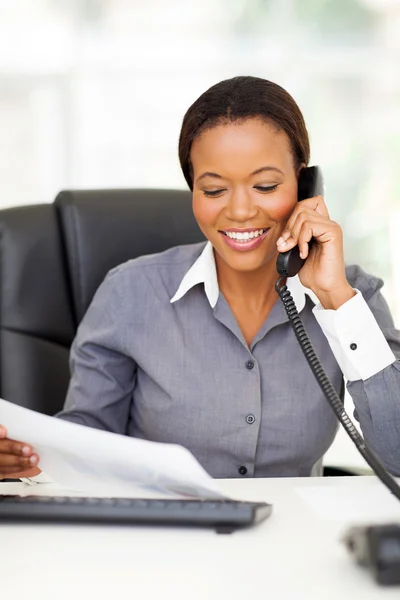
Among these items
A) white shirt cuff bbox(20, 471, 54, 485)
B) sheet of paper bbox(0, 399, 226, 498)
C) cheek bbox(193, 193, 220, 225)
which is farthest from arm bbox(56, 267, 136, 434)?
sheet of paper bbox(0, 399, 226, 498)

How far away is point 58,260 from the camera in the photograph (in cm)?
173

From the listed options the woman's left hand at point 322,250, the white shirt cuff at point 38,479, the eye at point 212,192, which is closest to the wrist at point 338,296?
the woman's left hand at point 322,250

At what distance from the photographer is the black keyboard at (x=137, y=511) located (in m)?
0.93

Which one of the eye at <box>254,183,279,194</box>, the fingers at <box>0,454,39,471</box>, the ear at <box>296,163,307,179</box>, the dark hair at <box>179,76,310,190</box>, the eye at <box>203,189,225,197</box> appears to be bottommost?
the fingers at <box>0,454,39,471</box>

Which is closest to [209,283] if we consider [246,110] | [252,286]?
[252,286]

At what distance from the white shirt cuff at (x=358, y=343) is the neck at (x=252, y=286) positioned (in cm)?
24

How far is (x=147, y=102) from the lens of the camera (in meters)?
3.24

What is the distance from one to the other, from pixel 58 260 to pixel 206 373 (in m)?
0.41

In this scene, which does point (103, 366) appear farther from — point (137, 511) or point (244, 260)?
point (137, 511)

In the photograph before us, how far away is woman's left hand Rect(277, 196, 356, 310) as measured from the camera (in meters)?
1.39

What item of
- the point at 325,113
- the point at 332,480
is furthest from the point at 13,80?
the point at 332,480

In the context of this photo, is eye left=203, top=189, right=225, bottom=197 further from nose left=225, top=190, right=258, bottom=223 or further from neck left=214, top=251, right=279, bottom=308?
neck left=214, top=251, right=279, bottom=308

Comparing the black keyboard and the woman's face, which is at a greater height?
the woman's face

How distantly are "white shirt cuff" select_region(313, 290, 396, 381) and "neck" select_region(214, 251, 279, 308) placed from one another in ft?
0.80
